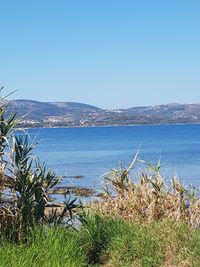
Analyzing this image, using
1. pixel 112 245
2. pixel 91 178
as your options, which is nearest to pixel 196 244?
pixel 112 245

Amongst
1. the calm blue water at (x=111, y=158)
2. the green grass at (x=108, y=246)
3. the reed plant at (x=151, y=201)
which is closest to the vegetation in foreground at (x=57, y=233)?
the green grass at (x=108, y=246)

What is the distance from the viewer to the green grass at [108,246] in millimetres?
9047

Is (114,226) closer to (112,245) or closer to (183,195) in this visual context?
(112,245)

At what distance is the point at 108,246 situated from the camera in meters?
10.4

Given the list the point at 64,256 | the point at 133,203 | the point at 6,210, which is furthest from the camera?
the point at 133,203

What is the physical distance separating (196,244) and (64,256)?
6.73 ft

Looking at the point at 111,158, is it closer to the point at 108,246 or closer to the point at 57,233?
the point at 108,246

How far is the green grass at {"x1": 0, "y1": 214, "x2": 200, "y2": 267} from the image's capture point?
9047mm

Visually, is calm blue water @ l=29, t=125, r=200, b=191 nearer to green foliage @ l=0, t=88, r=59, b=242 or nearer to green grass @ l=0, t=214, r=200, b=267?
green foliage @ l=0, t=88, r=59, b=242

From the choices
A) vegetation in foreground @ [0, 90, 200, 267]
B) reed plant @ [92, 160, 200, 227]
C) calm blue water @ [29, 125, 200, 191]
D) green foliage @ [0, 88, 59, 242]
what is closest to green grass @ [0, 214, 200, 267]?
vegetation in foreground @ [0, 90, 200, 267]

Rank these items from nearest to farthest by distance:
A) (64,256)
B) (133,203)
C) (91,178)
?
(64,256) < (133,203) < (91,178)

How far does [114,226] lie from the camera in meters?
10.8

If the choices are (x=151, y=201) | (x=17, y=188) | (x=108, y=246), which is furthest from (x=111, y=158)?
(x=17, y=188)

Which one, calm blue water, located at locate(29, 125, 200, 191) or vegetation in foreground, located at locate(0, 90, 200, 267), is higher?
vegetation in foreground, located at locate(0, 90, 200, 267)
